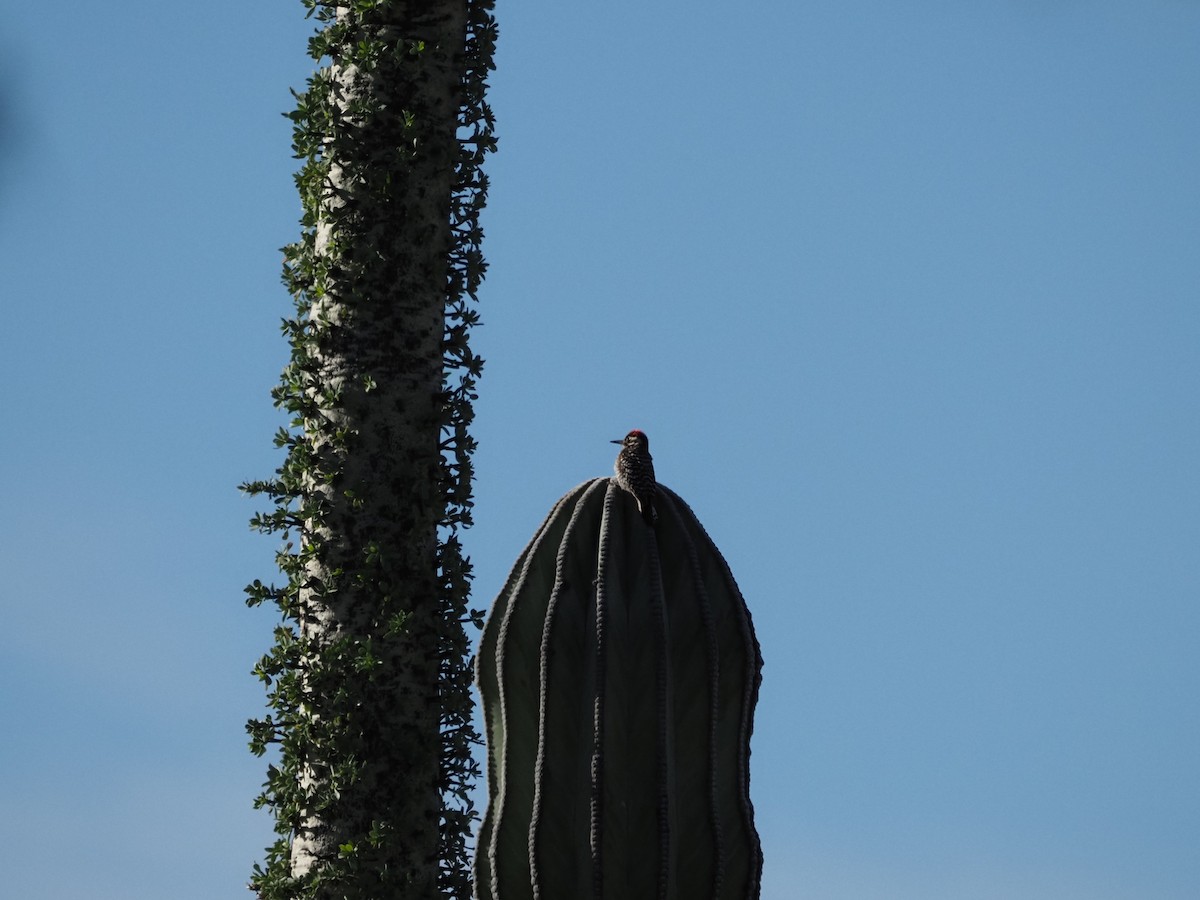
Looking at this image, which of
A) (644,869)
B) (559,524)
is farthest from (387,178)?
(644,869)

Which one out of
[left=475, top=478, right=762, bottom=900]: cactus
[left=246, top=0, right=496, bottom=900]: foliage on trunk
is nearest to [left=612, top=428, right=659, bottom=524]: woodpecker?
[left=475, top=478, right=762, bottom=900]: cactus

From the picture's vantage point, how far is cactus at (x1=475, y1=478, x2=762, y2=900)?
534 cm

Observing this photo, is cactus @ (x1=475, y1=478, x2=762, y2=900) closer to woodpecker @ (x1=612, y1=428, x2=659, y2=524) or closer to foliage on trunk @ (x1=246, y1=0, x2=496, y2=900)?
woodpecker @ (x1=612, y1=428, x2=659, y2=524)

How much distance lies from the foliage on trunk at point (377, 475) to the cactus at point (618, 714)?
1.87 meters

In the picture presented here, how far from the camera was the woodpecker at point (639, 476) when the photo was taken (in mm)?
5678

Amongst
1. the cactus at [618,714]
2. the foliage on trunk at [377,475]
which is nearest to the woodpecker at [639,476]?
the cactus at [618,714]

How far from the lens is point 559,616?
5.46m

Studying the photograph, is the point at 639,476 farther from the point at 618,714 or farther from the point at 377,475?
the point at 377,475

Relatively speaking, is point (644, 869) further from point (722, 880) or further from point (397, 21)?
point (397, 21)

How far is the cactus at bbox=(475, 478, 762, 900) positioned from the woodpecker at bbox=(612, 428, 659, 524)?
50 mm

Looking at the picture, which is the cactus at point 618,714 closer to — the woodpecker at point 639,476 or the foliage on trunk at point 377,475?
the woodpecker at point 639,476

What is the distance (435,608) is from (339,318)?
5.23 feet

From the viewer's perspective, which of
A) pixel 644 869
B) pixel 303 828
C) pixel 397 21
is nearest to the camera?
pixel 644 869

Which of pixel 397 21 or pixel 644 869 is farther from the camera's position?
pixel 397 21
